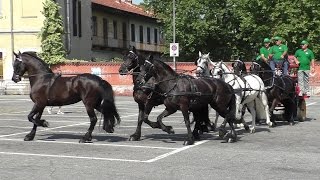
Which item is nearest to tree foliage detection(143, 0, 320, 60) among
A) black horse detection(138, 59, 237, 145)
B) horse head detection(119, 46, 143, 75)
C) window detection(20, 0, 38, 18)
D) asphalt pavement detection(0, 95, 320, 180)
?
window detection(20, 0, 38, 18)

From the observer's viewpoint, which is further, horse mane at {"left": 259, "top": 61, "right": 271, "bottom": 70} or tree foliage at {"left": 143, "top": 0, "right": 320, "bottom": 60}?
tree foliage at {"left": 143, "top": 0, "right": 320, "bottom": 60}

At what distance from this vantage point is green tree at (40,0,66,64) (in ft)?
130

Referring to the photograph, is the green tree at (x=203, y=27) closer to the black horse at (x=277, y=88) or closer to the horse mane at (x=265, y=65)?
the black horse at (x=277, y=88)

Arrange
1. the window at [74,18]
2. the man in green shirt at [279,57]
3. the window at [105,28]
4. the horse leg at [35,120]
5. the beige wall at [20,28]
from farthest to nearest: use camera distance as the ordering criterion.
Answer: the window at [105,28], the window at [74,18], the beige wall at [20,28], the man in green shirt at [279,57], the horse leg at [35,120]

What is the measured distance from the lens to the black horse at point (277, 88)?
634 inches

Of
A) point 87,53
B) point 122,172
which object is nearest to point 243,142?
point 122,172

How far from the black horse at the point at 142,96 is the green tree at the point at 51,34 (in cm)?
2718

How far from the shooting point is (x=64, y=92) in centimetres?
1291

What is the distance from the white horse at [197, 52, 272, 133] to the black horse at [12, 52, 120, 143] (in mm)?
2916

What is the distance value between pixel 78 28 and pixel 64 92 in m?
33.3

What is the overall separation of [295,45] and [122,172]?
3568cm

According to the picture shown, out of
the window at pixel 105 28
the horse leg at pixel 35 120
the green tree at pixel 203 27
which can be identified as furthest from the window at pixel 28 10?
the horse leg at pixel 35 120

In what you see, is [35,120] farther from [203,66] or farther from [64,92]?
[203,66]

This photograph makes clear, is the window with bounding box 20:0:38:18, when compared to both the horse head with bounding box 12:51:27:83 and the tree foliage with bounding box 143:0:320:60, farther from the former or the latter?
the horse head with bounding box 12:51:27:83
